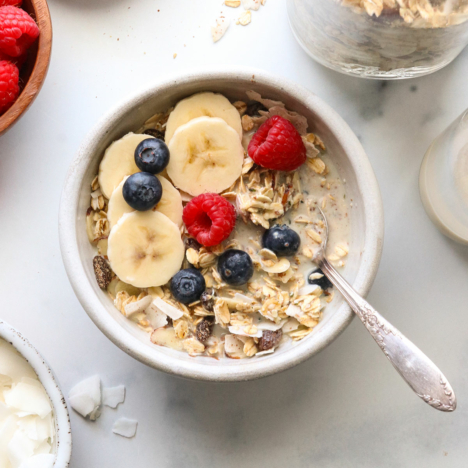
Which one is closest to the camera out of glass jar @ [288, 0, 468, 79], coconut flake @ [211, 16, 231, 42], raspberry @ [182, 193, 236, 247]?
glass jar @ [288, 0, 468, 79]

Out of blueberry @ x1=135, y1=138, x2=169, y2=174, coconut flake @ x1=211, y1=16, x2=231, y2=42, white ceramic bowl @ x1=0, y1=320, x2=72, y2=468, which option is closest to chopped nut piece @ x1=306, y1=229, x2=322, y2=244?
blueberry @ x1=135, y1=138, x2=169, y2=174

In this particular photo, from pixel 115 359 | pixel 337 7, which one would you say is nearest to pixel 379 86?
pixel 337 7

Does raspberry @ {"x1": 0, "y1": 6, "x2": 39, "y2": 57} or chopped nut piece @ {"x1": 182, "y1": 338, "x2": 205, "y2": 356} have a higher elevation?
raspberry @ {"x1": 0, "y1": 6, "x2": 39, "y2": 57}

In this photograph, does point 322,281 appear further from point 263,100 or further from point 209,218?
point 263,100

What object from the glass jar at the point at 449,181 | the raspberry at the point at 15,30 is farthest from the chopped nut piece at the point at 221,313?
the raspberry at the point at 15,30

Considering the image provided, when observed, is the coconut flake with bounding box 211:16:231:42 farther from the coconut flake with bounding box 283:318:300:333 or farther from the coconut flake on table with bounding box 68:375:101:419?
the coconut flake on table with bounding box 68:375:101:419

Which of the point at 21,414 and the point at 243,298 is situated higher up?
the point at 243,298

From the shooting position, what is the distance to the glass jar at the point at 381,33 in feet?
2.68

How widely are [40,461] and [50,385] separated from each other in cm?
16

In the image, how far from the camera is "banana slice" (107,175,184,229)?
999 mm

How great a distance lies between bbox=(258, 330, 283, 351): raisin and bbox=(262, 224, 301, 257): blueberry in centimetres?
16

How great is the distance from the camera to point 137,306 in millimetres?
1010

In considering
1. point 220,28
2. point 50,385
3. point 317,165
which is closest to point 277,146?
point 317,165

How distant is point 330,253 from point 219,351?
0.30 meters
